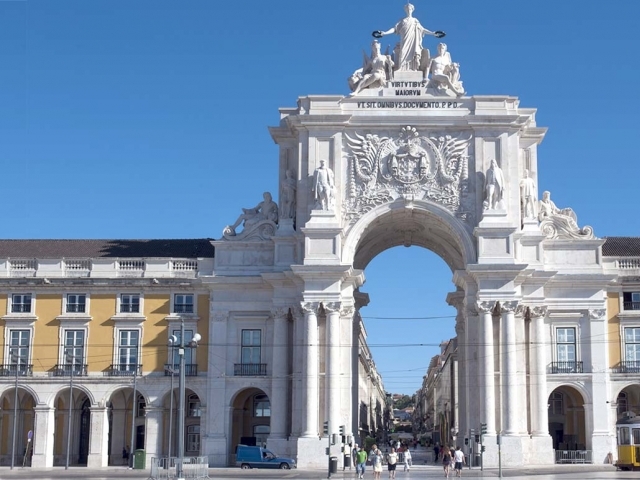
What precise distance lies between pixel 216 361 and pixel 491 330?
16.2 metres

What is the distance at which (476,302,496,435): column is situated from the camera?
5956cm

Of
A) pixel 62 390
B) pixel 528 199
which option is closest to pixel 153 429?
pixel 62 390

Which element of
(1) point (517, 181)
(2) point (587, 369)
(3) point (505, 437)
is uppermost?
(1) point (517, 181)

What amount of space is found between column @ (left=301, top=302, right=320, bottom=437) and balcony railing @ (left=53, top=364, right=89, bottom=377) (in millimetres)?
13694

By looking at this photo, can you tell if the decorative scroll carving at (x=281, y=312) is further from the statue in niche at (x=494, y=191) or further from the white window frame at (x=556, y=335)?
the white window frame at (x=556, y=335)

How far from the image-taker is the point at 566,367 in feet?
207

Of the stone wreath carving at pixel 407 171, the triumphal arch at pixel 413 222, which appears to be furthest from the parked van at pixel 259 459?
the stone wreath carving at pixel 407 171

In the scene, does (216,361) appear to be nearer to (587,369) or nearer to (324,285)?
(324,285)

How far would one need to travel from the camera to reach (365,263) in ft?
232

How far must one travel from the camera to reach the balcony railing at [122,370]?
64.3m

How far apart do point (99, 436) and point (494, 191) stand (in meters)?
27.1

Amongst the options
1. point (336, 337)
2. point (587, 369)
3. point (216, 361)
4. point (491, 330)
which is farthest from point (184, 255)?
point (587, 369)

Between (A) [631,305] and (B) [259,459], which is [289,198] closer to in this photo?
(B) [259,459]

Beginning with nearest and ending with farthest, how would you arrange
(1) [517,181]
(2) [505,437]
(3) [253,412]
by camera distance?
(2) [505,437], (1) [517,181], (3) [253,412]
